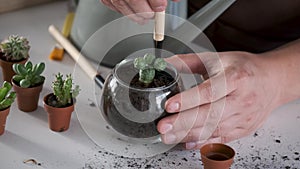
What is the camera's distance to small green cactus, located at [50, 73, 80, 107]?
0.84 metres

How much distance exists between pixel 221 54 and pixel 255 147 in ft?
0.49

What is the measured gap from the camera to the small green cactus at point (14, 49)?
945 mm

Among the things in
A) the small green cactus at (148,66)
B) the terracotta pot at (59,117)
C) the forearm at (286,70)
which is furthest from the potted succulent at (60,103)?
the forearm at (286,70)

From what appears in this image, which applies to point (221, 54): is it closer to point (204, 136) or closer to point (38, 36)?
point (204, 136)

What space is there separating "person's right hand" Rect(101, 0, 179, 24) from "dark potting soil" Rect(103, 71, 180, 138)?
0.31ft

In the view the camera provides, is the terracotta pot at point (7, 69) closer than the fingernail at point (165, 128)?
No

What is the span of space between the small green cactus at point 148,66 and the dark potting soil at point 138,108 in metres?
0.01

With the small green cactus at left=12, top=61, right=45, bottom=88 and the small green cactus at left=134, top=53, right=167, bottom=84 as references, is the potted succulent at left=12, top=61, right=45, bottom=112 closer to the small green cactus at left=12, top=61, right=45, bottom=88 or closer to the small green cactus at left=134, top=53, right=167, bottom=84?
the small green cactus at left=12, top=61, right=45, bottom=88

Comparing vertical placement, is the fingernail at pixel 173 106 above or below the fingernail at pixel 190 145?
above

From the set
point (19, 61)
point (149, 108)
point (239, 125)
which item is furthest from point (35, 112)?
point (239, 125)

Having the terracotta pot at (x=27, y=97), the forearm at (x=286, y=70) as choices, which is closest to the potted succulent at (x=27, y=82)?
the terracotta pot at (x=27, y=97)

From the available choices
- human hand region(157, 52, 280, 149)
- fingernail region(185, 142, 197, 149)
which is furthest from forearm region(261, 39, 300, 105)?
fingernail region(185, 142, 197, 149)

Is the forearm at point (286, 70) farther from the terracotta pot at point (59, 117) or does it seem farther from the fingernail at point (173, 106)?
the terracotta pot at point (59, 117)

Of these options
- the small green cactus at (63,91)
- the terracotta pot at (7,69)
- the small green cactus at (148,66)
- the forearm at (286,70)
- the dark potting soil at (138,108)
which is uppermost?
the forearm at (286,70)
